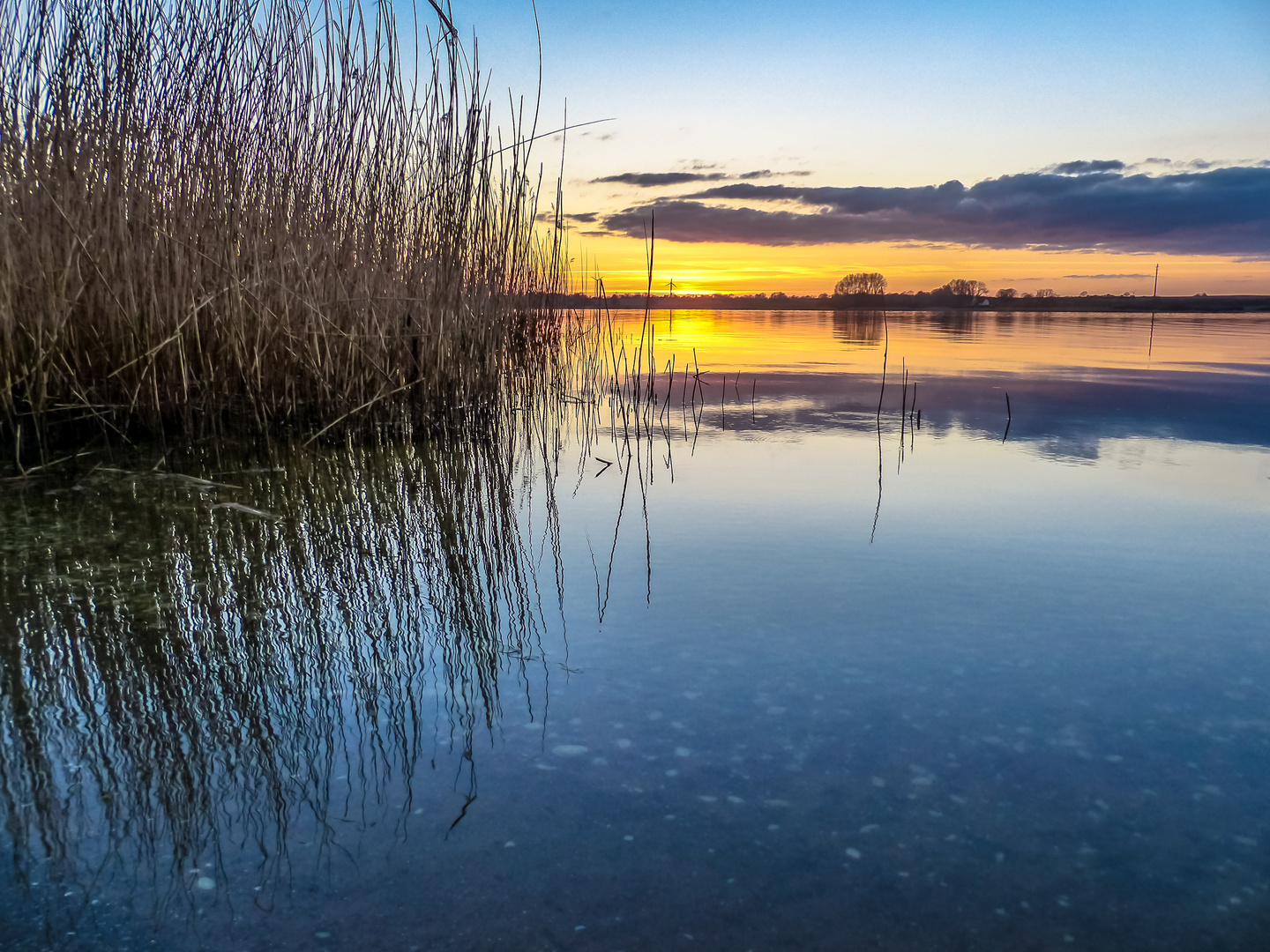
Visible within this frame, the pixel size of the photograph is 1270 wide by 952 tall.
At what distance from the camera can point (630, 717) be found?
112 cm

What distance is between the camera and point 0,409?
104 inches

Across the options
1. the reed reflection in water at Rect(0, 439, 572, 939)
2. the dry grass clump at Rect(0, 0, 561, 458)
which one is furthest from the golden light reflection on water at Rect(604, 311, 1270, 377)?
the reed reflection in water at Rect(0, 439, 572, 939)

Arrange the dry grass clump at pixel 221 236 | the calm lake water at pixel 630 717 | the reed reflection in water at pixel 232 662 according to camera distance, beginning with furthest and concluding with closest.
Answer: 1. the dry grass clump at pixel 221 236
2. the reed reflection in water at pixel 232 662
3. the calm lake water at pixel 630 717

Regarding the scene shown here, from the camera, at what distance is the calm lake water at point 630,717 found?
0.78 metres

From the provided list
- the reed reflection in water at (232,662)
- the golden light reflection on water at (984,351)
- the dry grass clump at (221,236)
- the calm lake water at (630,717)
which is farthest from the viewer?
the golden light reflection on water at (984,351)

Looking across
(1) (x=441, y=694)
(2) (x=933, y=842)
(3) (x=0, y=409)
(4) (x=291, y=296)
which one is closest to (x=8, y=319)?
(3) (x=0, y=409)

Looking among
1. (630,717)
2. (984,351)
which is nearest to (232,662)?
(630,717)

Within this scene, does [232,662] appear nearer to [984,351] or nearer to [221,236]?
[221,236]

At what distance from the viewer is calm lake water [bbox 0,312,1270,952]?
0.78m

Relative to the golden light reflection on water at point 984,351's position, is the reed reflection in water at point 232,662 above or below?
below

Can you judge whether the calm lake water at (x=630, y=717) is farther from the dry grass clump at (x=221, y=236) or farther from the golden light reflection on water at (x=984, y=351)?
the golden light reflection on water at (x=984, y=351)

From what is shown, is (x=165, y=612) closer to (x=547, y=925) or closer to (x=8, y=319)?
(x=547, y=925)

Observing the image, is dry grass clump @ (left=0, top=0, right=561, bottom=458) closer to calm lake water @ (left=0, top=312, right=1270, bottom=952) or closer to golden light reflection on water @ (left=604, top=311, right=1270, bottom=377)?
calm lake water @ (left=0, top=312, right=1270, bottom=952)

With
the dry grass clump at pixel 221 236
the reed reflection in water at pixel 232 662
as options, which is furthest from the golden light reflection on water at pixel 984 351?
the reed reflection in water at pixel 232 662
